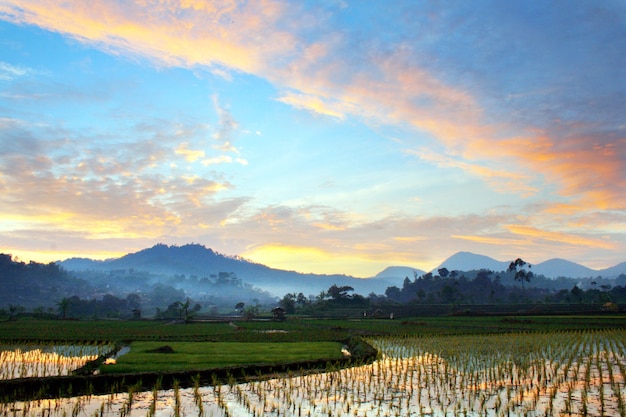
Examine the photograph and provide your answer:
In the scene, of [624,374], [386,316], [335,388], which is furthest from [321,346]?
[386,316]

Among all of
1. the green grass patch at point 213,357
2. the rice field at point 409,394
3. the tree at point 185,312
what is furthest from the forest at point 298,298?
the rice field at point 409,394

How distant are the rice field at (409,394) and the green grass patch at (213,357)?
3419 millimetres

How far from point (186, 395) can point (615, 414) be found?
13490 mm

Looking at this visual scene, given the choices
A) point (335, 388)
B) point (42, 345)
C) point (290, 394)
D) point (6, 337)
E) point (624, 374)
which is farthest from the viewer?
point (6, 337)

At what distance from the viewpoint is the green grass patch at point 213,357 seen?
20281mm

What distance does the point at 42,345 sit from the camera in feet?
106

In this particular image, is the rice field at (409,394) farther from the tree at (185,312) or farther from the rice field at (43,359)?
the tree at (185,312)

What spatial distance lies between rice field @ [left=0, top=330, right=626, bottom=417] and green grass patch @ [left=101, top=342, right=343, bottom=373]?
135 inches

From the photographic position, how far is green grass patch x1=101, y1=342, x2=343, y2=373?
20.3 meters

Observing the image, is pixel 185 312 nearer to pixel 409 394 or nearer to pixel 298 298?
pixel 298 298

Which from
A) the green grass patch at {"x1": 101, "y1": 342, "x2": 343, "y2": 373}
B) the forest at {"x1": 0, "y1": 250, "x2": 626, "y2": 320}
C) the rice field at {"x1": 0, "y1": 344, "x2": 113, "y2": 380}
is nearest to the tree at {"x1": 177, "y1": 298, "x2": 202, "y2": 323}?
the forest at {"x1": 0, "y1": 250, "x2": 626, "y2": 320}

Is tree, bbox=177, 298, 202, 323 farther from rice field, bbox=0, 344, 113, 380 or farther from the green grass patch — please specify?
the green grass patch

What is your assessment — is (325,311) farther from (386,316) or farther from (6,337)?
(6,337)

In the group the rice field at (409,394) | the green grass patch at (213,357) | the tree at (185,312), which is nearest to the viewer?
the rice field at (409,394)
